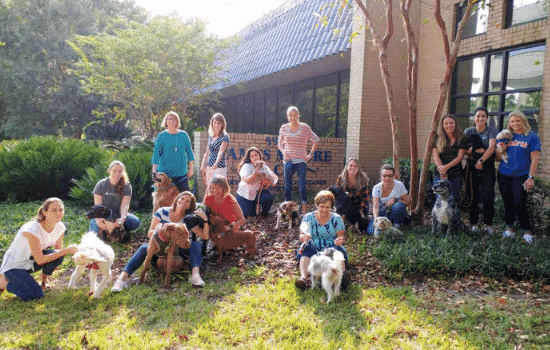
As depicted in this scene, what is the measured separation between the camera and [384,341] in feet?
11.8

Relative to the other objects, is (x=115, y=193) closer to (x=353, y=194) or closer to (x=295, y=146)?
(x=295, y=146)

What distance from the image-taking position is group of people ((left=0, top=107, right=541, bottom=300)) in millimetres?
4453

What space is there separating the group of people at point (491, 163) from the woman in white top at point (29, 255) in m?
5.08

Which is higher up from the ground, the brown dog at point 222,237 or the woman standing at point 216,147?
the woman standing at point 216,147

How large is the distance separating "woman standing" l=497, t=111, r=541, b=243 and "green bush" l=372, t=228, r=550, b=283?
620 mm

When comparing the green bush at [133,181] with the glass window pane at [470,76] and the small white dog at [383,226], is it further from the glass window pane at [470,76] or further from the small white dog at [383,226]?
the glass window pane at [470,76]

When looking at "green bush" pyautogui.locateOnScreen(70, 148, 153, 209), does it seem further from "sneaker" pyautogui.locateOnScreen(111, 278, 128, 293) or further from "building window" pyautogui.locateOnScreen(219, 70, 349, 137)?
"building window" pyautogui.locateOnScreen(219, 70, 349, 137)

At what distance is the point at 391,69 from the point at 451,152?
16.7 feet

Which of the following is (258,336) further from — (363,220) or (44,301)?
(363,220)

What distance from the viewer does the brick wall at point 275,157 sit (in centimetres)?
1046

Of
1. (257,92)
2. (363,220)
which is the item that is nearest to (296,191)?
(363,220)

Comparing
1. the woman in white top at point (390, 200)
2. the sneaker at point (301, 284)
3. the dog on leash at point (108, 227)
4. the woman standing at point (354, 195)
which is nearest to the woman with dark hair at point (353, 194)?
the woman standing at point (354, 195)

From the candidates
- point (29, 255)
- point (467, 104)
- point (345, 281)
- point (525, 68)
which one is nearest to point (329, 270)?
point (345, 281)

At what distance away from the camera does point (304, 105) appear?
612 inches
